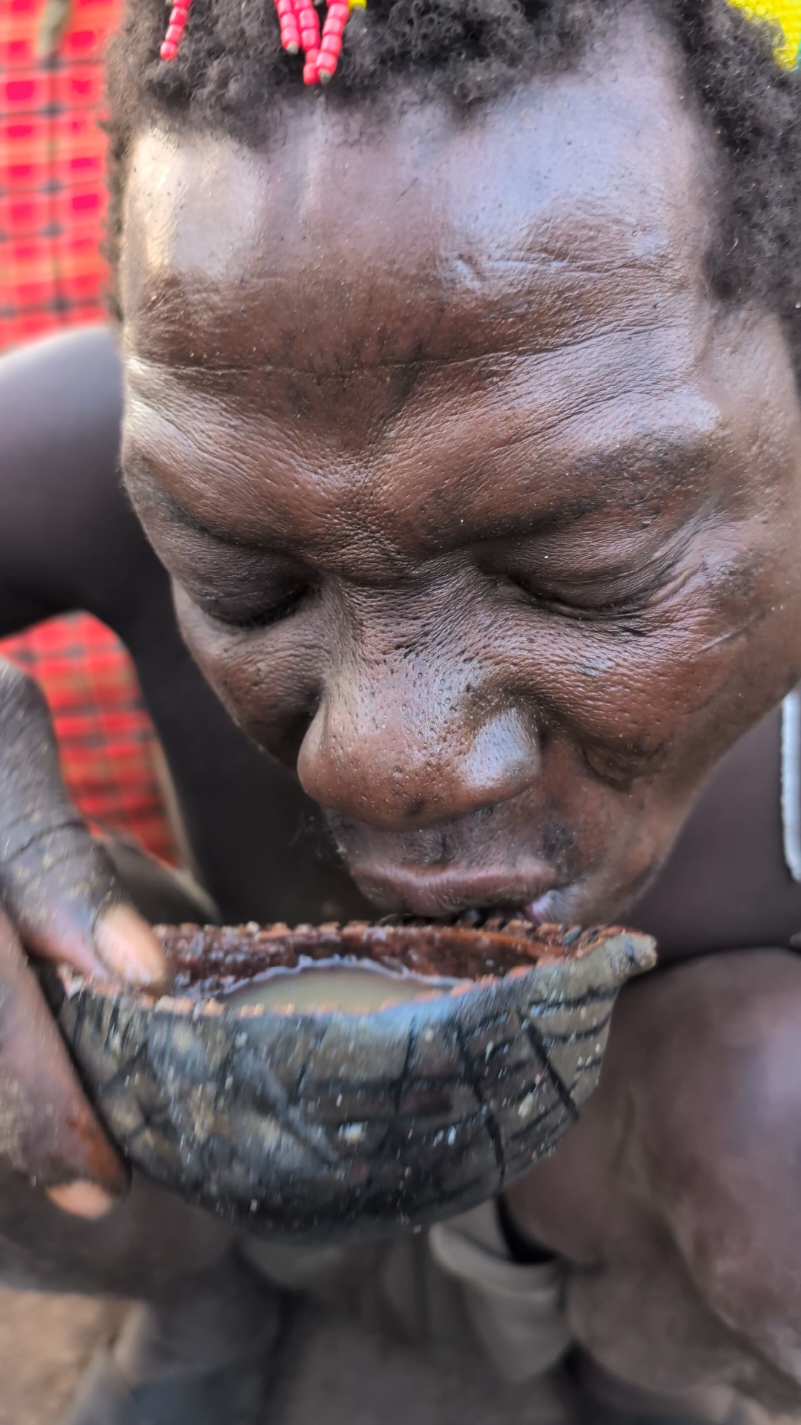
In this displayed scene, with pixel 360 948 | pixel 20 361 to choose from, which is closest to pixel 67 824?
pixel 360 948

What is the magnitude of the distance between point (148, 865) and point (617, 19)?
1.13 m

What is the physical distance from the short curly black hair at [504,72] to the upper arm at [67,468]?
0.51 m

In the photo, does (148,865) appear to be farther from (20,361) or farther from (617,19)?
(617,19)

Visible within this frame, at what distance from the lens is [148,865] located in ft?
5.03

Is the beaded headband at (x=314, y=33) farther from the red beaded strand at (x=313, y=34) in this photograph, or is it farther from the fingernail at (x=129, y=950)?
the fingernail at (x=129, y=950)

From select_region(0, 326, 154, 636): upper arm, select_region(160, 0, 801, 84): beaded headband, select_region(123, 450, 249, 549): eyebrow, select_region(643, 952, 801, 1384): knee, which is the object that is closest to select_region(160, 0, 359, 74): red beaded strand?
select_region(160, 0, 801, 84): beaded headband

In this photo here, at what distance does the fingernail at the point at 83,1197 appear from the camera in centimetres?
86

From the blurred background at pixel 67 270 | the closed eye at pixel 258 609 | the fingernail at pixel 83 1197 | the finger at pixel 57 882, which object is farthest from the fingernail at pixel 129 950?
the blurred background at pixel 67 270

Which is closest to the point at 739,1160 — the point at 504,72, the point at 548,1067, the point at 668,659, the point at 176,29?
the point at 548,1067

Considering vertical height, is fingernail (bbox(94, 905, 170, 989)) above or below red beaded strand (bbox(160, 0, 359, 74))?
below

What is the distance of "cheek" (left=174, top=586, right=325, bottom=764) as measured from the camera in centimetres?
92

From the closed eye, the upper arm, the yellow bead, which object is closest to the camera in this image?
the yellow bead

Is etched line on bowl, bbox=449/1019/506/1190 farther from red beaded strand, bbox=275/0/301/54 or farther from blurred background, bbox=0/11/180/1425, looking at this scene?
blurred background, bbox=0/11/180/1425

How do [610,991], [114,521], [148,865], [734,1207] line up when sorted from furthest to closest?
1. [148,865]
2. [114,521]
3. [734,1207]
4. [610,991]
